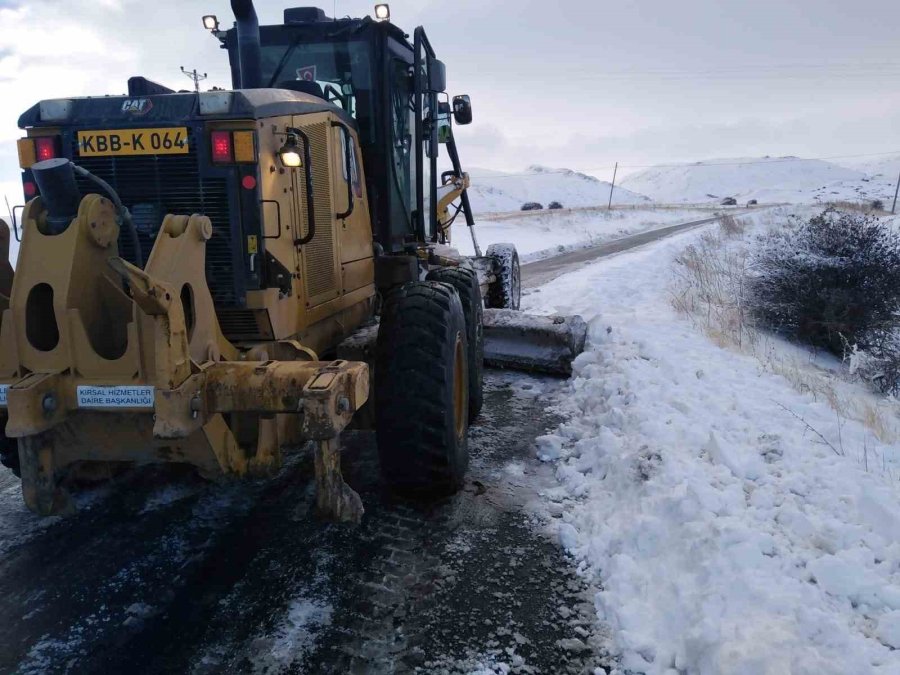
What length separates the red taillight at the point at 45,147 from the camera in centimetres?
358

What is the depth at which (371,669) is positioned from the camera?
278cm

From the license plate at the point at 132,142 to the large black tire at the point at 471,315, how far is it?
2.32 meters

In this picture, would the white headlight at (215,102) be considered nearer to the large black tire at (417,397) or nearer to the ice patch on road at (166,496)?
the large black tire at (417,397)

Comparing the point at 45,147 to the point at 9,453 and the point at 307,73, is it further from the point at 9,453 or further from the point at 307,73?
the point at 307,73

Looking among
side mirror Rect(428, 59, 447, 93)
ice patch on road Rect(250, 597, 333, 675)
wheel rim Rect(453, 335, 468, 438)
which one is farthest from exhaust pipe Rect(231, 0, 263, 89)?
ice patch on road Rect(250, 597, 333, 675)

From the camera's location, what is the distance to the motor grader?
9.76 feet

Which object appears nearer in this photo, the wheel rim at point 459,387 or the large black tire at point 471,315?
the wheel rim at point 459,387

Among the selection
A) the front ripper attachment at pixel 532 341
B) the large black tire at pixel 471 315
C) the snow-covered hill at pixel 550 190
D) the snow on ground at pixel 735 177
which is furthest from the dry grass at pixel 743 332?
the snow on ground at pixel 735 177

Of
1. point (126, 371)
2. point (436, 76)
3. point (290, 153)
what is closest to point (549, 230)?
point (436, 76)

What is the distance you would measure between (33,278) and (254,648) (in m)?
1.84

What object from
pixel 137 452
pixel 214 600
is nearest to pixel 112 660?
pixel 214 600

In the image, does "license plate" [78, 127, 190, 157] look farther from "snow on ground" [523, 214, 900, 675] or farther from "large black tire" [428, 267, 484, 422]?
"snow on ground" [523, 214, 900, 675]

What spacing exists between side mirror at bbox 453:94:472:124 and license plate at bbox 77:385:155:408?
16.7ft

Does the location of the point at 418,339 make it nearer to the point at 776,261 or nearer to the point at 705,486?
the point at 705,486
